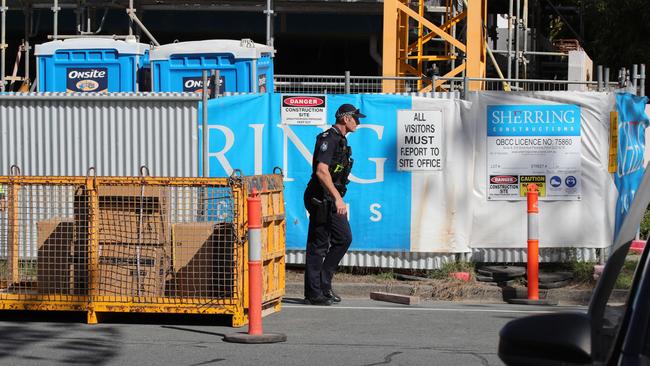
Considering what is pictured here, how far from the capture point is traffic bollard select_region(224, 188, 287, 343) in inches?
356

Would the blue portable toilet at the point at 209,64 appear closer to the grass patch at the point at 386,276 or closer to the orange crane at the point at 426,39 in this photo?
the orange crane at the point at 426,39

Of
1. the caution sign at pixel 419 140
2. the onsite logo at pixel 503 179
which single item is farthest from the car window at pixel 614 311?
the onsite logo at pixel 503 179

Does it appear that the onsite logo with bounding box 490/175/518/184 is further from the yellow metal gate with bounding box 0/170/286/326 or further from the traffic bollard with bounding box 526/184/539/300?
the yellow metal gate with bounding box 0/170/286/326

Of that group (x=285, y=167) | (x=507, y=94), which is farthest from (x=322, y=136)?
(x=507, y=94)

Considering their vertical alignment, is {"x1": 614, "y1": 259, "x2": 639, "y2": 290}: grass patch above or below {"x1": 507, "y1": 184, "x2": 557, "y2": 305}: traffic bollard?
above

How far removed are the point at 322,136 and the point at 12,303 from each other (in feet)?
10.6

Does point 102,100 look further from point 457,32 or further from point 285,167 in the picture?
point 457,32

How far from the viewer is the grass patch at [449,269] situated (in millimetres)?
12875

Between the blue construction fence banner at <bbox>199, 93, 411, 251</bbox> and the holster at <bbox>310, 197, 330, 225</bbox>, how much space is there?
71.6 inches

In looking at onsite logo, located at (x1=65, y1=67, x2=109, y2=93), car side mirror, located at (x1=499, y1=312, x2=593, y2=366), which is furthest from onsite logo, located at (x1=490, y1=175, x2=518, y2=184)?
car side mirror, located at (x1=499, y1=312, x2=593, y2=366)

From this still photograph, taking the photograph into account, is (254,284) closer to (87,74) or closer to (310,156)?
(310,156)

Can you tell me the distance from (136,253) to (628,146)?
633 centimetres

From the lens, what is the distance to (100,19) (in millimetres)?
22797

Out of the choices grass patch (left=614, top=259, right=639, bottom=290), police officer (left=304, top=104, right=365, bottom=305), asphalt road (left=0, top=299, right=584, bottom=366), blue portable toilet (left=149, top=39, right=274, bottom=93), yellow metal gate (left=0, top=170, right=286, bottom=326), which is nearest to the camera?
grass patch (left=614, top=259, right=639, bottom=290)
